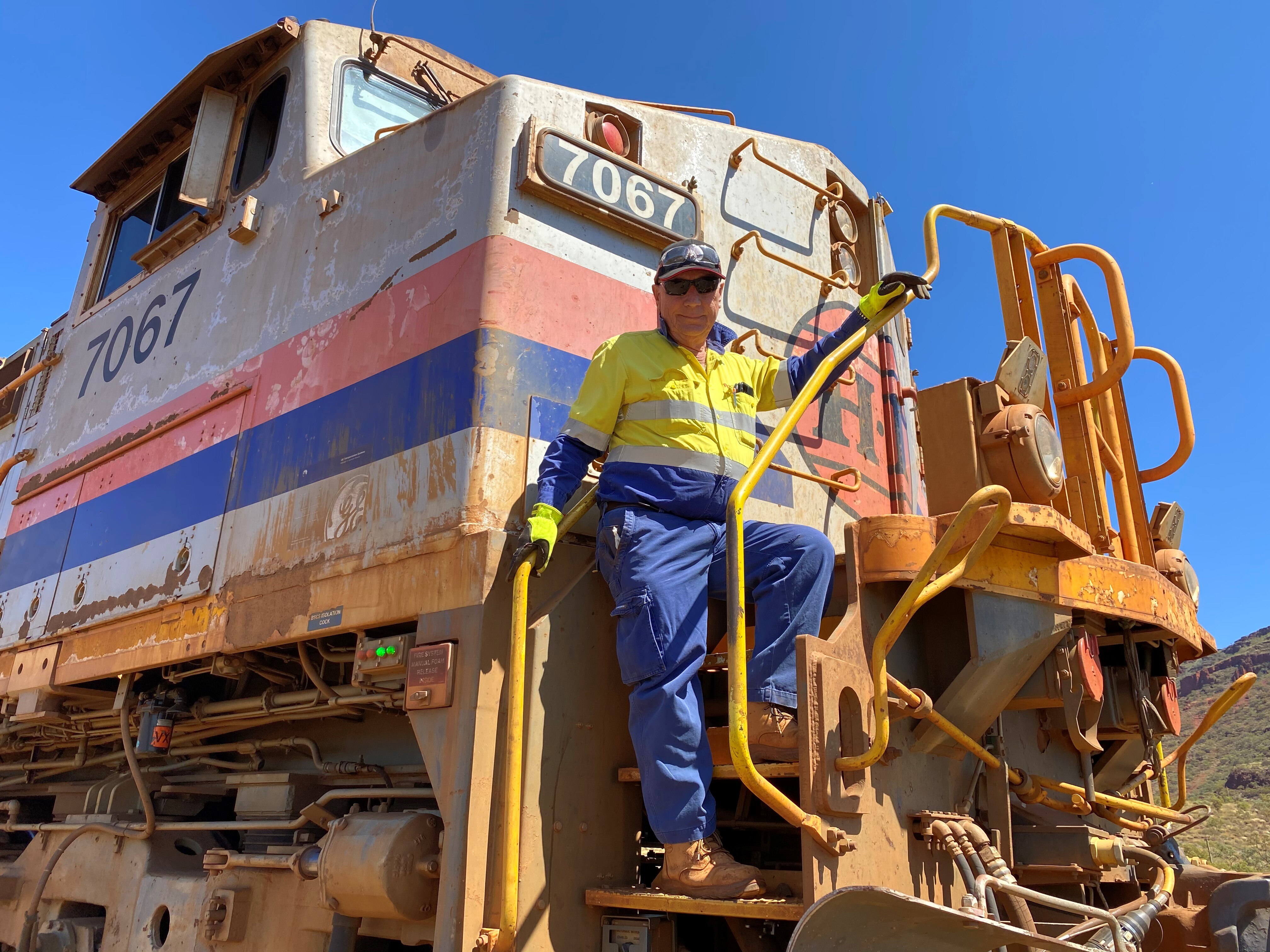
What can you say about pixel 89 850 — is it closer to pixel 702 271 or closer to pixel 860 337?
pixel 702 271

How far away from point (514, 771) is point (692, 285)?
1.52 m

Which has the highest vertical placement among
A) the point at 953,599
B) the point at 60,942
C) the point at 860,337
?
the point at 860,337

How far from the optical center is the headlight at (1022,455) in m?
3.06

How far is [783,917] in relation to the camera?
2.23m

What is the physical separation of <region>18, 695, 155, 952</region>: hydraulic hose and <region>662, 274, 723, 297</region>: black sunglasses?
280cm

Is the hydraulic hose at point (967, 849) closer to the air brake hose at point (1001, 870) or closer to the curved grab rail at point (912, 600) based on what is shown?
the air brake hose at point (1001, 870)

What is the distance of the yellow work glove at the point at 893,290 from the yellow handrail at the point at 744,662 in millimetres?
419

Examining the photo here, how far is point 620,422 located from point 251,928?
81.6 inches

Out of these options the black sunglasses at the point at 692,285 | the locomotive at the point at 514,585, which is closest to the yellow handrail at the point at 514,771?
the locomotive at the point at 514,585

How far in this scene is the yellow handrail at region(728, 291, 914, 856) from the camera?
7.29 feet

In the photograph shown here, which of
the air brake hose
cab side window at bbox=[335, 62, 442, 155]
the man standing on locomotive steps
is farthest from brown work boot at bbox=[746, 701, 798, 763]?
cab side window at bbox=[335, 62, 442, 155]

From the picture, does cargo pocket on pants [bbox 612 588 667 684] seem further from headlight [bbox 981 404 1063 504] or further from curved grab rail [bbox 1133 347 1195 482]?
curved grab rail [bbox 1133 347 1195 482]

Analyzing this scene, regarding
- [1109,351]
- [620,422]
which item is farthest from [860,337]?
[1109,351]

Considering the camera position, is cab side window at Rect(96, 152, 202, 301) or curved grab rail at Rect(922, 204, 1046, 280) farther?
cab side window at Rect(96, 152, 202, 301)
